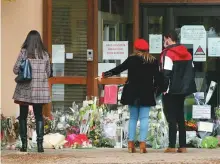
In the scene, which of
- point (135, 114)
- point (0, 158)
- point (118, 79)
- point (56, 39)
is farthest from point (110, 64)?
point (0, 158)

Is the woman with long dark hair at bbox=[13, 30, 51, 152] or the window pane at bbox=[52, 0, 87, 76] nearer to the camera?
the woman with long dark hair at bbox=[13, 30, 51, 152]

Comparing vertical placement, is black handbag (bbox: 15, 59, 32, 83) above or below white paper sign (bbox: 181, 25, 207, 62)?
below

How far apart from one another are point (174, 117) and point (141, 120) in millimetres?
518

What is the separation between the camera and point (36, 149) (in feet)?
32.2

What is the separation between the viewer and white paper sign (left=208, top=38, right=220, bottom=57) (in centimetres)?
1091

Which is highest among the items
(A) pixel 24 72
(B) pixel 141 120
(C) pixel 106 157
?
(A) pixel 24 72

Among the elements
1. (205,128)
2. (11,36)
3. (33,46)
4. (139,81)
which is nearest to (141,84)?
(139,81)

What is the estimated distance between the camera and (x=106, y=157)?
912cm

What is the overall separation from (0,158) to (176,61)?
2870 millimetres

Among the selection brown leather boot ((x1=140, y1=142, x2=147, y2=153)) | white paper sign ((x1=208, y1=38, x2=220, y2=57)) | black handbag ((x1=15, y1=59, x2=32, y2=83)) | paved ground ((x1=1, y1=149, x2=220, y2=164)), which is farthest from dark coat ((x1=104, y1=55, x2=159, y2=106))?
white paper sign ((x1=208, y1=38, x2=220, y2=57))

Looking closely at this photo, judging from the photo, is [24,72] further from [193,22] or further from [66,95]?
A: [193,22]

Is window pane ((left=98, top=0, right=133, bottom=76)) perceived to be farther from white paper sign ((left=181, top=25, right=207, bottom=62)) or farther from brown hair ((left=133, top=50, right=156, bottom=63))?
brown hair ((left=133, top=50, right=156, bottom=63))

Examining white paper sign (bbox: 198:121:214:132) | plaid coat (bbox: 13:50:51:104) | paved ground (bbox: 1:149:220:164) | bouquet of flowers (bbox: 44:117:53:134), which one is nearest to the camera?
paved ground (bbox: 1:149:220:164)

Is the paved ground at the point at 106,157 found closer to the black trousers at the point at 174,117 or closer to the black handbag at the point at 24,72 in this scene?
the black trousers at the point at 174,117
